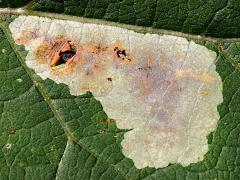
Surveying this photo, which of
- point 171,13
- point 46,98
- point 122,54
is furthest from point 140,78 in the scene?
point 46,98

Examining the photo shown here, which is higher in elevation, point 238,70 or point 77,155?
point 238,70

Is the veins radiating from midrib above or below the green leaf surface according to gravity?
below

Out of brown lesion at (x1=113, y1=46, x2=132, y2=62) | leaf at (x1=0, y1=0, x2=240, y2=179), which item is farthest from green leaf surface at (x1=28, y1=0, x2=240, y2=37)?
brown lesion at (x1=113, y1=46, x2=132, y2=62)

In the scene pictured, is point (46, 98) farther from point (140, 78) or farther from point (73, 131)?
point (140, 78)

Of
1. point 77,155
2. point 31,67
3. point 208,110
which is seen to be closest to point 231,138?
point 208,110

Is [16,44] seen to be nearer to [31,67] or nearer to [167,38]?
[31,67]

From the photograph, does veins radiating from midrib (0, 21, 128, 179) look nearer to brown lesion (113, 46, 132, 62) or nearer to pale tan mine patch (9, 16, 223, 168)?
pale tan mine patch (9, 16, 223, 168)
